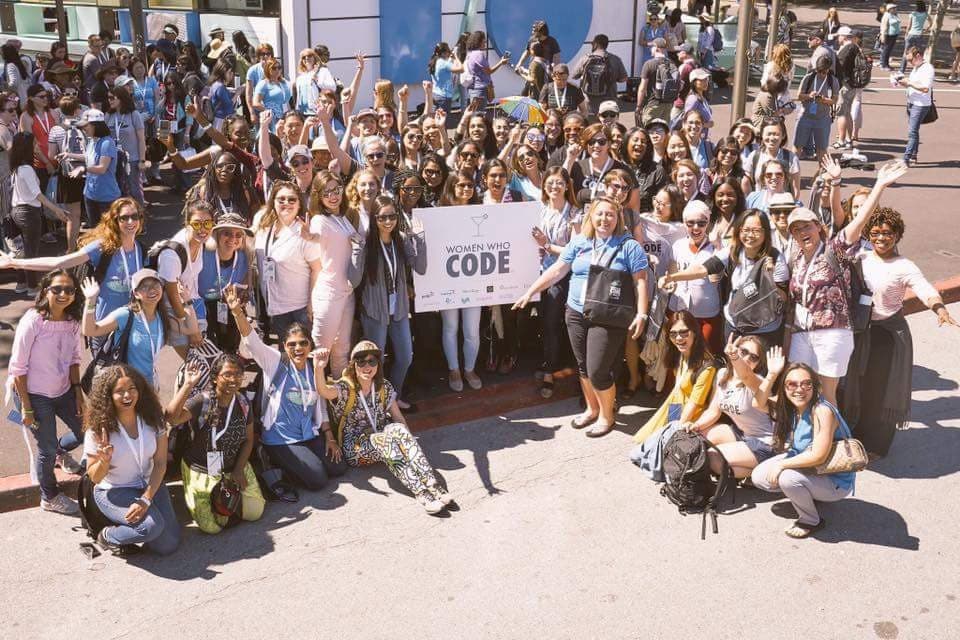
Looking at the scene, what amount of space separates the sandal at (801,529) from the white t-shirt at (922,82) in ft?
34.0

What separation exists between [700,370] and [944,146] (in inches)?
468

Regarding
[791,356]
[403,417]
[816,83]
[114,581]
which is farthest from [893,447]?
[816,83]

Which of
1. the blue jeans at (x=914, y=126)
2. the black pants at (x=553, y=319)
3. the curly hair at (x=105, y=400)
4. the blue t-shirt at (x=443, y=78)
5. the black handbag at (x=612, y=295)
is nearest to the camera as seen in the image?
the curly hair at (x=105, y=400)

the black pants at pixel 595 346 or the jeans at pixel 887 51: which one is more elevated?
the jeans at pixel 887 51

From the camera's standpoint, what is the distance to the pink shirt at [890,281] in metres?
7.02

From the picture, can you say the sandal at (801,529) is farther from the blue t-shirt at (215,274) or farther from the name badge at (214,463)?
the blue t-shirt at (215,274)

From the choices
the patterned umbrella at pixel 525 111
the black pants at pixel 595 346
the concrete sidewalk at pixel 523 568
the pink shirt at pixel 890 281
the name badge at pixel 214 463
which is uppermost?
the patterned umbrella at pixel 525 111

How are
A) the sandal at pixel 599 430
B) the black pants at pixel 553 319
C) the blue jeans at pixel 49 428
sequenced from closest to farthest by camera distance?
the blue jeans at pixel 49 428, the sandal at pixel 599 430, the black pants at pixel 553 319

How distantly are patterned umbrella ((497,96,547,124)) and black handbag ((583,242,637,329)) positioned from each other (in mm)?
4232

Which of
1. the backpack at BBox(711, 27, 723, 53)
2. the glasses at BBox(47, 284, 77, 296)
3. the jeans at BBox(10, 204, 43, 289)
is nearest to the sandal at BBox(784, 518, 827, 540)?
the glasses at BBox(47, 284, 77, 296)

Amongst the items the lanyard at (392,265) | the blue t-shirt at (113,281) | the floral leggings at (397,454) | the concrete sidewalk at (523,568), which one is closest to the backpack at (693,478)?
the concrete sidewalk at (523,568)

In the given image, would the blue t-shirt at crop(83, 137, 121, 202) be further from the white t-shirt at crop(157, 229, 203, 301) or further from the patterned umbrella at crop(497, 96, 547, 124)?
the patterned umbrella at crop(497, 96, 547, 124)

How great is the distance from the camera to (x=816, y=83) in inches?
543

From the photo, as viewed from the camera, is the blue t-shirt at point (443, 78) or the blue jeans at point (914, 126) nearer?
the blue jeans at point (914, 126)
